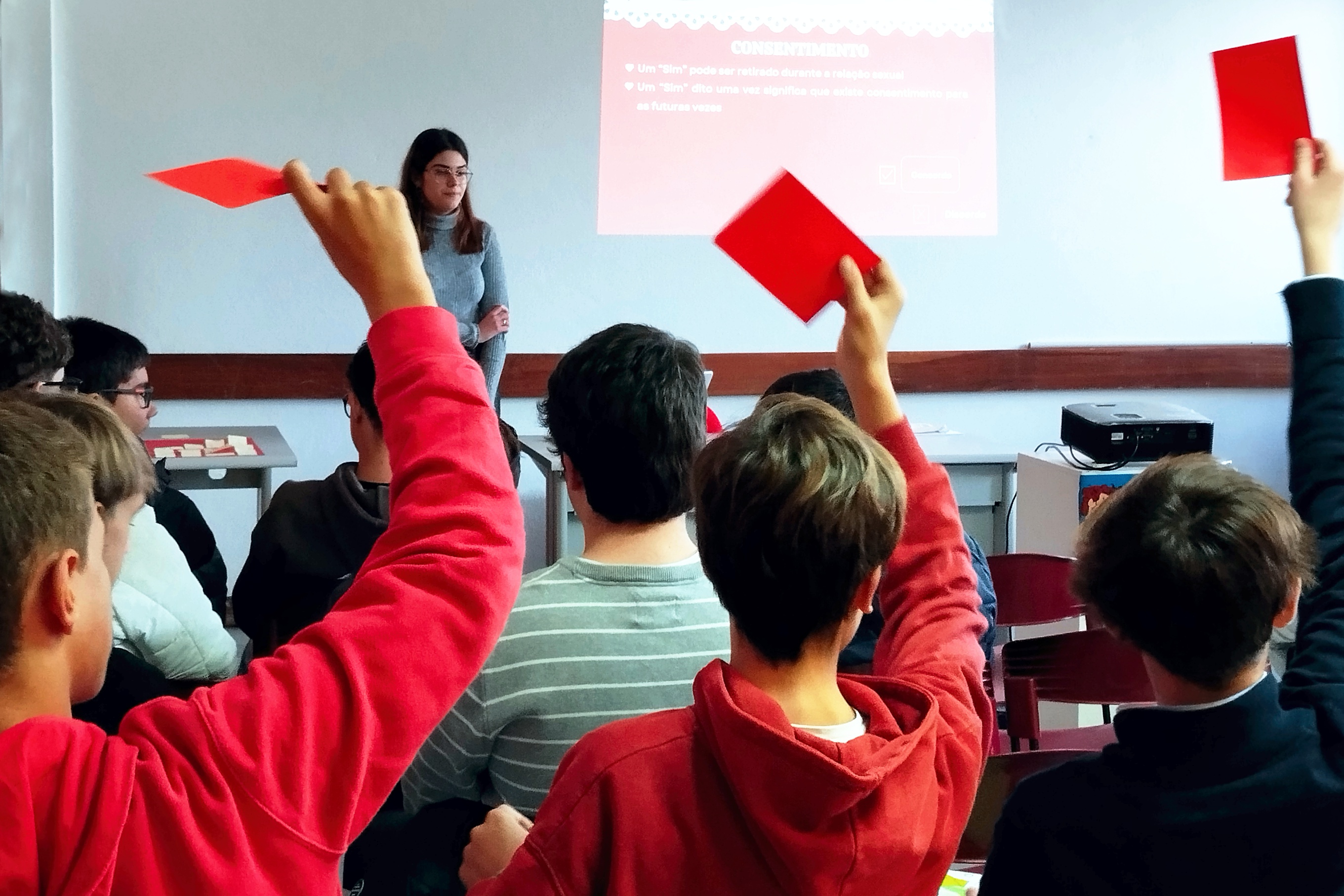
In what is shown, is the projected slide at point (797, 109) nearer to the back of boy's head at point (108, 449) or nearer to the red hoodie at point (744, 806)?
the back of boy's head at point (108, 449)

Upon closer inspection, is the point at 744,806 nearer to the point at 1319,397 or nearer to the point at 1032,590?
the point at 1319,397

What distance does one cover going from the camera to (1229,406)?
16.9ft

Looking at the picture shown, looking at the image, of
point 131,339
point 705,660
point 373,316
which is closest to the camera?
point 373,316

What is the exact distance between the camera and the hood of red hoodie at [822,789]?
2.79 ft

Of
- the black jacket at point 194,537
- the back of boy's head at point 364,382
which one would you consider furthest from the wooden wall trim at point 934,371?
the back of boy's head at point 364,382

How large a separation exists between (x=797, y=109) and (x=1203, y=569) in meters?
3.90

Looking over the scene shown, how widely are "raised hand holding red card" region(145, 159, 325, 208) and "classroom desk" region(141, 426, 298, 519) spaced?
2.73 meters

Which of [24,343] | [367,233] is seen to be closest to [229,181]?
[367,233]

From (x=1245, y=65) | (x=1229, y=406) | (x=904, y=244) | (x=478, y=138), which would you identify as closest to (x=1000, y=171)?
(x=904, y=244)

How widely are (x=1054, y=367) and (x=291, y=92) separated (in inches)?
120

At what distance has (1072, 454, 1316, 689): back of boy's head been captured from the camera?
0.97m

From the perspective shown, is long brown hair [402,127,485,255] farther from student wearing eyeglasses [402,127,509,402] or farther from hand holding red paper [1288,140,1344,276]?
hand holding red paper [1288,140,1344,276]

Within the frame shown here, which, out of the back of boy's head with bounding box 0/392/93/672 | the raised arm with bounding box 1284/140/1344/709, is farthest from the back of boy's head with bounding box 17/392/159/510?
the raised arm with bounding box 1284/140/1344/709

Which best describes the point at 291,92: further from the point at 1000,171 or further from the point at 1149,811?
the point at 1149,811
